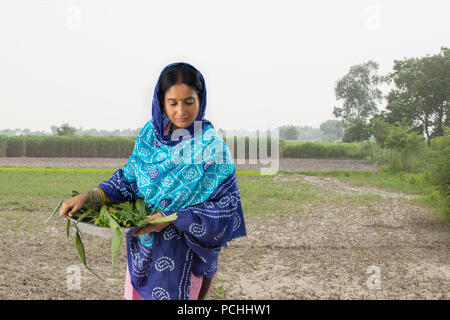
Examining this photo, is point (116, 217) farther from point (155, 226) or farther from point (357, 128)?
point (357, 128)

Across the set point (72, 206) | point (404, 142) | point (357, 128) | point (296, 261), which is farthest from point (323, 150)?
point (72, 206)

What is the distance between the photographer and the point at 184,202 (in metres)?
1.90

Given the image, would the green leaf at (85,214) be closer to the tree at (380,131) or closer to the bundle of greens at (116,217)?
the bundle of greens at (116,217)

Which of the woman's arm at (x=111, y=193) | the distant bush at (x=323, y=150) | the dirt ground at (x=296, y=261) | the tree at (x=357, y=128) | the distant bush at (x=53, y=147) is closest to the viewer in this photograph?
the woman's arm at (x=111, y=193)

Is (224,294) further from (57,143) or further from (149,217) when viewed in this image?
(57,143)

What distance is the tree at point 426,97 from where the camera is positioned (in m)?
24.1

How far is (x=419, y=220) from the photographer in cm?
865

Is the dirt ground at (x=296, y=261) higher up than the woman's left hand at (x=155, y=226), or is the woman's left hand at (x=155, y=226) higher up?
the woman's left hand at (x=155, y=226)

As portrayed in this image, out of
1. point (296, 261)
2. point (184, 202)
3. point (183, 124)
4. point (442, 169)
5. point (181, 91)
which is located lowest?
point (296, 261)

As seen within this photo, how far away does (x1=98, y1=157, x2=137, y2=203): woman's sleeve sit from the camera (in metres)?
2.10

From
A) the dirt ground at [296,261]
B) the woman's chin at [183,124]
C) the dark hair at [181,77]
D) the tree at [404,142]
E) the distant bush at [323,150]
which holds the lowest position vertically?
the dirt ground at [296,261]

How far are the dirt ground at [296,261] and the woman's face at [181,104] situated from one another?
2832 millimetres

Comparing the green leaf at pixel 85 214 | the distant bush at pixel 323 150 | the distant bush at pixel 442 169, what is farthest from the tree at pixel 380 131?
the green leaf at pixel 85 214

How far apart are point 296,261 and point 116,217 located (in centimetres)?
421
